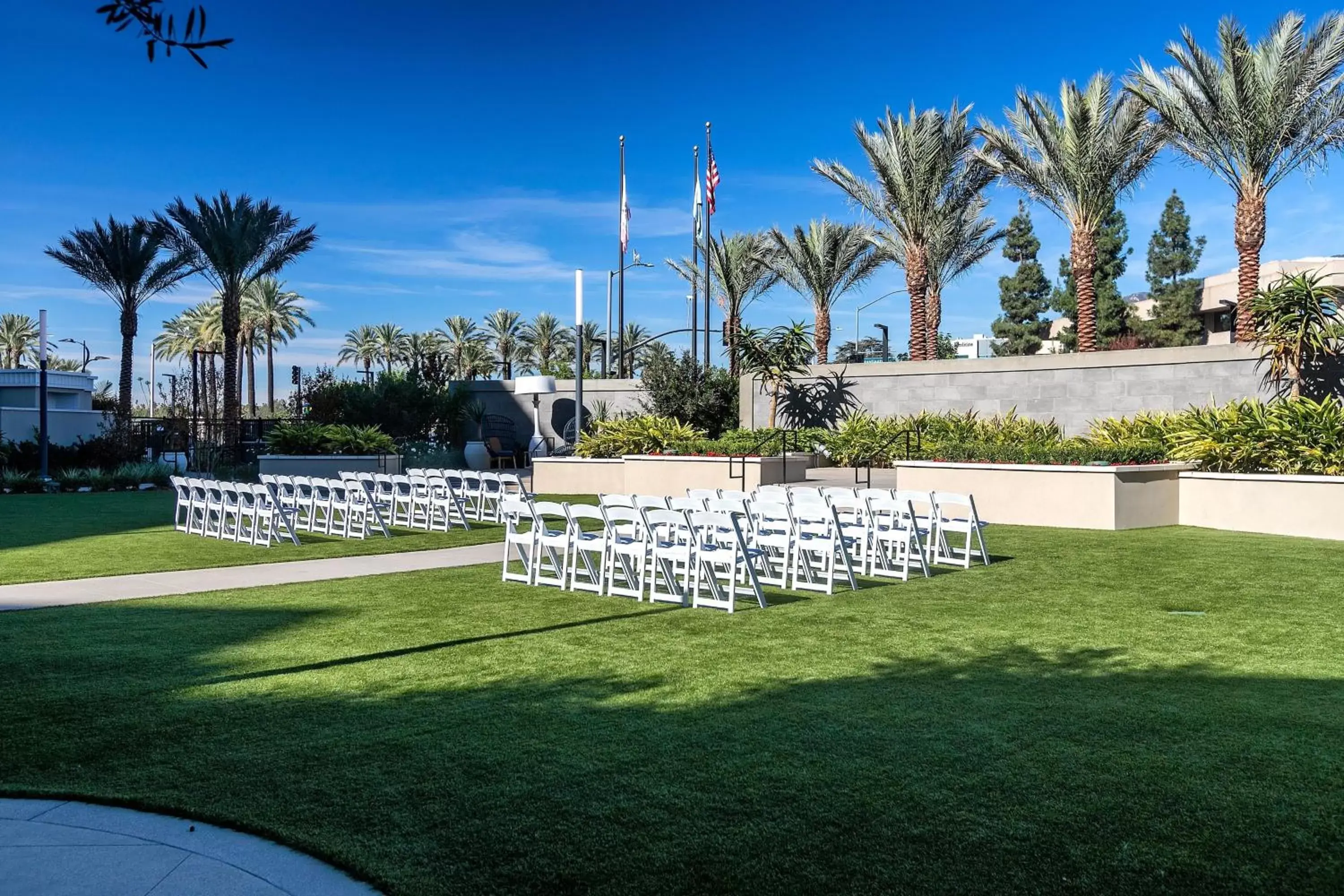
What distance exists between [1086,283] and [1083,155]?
3.07 m

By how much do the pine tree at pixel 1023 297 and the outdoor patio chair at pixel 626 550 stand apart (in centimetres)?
5480

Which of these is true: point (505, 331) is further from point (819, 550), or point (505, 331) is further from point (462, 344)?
point (819, 550)

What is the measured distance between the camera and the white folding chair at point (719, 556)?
9000mm

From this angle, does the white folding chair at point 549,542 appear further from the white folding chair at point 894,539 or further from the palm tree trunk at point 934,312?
the palm tree trunk at point 934,312

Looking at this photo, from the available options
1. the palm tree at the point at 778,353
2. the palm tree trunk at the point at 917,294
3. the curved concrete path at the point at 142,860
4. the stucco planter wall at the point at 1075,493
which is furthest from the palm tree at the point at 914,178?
the curved concrete path at the point at 142,860

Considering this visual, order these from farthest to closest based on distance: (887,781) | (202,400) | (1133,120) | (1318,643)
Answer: (202,400) < (1133,120) < (1318,643) < (887,781)

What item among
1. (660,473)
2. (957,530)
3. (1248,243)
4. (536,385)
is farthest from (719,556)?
(536,385)

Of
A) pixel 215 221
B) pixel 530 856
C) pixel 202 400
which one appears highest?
pixel 215 221

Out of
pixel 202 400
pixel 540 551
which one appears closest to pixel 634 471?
pixel 540 551

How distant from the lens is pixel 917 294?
29.2 m

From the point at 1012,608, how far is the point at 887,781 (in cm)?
483

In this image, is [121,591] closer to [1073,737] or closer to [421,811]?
[421,811]

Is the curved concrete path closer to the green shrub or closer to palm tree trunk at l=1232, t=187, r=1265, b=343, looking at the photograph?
the green shrub

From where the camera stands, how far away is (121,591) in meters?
10.2
